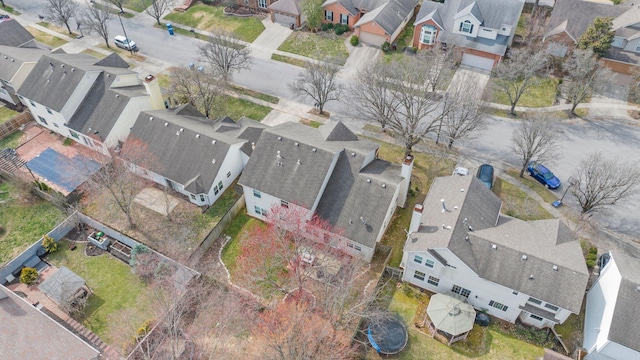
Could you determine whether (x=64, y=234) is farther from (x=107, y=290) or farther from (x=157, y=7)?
(x=157, y=7)

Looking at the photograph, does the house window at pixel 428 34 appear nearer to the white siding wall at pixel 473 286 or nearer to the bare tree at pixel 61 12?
the white siding wall at pixel 473 286

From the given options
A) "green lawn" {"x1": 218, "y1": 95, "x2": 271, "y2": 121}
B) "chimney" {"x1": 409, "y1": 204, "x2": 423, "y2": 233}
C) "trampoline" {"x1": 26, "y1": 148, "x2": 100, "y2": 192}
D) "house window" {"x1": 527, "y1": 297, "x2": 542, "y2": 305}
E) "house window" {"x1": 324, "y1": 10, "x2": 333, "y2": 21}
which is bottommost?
"trampoline" {"x1": 26, "y1": 148, "x2": 100, "y2": 192}

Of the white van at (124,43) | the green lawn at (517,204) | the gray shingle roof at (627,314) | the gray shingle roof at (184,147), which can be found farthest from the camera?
the white van at (124,43)

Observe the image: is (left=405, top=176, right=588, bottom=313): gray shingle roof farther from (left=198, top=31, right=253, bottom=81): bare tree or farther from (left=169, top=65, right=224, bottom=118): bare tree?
(left=198, top=31, right=253, bottom=81): bare tree

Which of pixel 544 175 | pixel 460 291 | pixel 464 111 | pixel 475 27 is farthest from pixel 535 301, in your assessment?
pixel 475 27

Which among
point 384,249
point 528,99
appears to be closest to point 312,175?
point 384,249

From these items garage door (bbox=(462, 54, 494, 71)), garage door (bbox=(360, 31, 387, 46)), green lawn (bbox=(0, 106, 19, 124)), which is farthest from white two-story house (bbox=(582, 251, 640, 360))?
green lawn (bbox=(0, 106, 19, 124))

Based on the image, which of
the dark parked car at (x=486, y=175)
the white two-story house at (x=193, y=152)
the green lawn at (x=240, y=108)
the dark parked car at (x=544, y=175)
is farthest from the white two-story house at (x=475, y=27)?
the white two-story house at (x=193, y=152)
